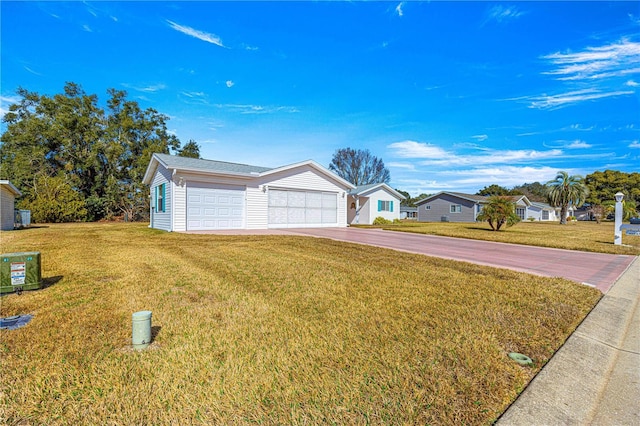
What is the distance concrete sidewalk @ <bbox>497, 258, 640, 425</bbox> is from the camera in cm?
189

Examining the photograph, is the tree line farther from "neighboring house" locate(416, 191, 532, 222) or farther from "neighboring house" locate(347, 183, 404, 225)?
"neighboring house" locate(416, 191, 532, 222)

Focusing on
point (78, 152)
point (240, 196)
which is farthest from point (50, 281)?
point (78, 152)

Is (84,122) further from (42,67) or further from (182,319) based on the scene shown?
(182,319)

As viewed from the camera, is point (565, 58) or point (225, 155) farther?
point (225, 155)

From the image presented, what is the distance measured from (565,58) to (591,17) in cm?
133

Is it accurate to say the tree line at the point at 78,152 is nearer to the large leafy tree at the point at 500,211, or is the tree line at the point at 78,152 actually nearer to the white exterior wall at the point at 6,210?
the white exterior wall at the point at 6,210

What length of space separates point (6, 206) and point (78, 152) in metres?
13.8

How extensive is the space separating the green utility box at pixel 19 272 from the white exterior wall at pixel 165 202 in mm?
9812

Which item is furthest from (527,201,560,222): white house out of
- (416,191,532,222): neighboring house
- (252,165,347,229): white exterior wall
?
(252,165,347,229): white exterior wall

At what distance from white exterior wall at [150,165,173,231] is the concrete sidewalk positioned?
564 inches

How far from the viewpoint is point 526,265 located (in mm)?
7082

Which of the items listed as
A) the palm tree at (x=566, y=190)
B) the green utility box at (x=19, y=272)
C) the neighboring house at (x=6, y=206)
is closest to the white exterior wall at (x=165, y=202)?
the neighboring house at (x=6, y=206)

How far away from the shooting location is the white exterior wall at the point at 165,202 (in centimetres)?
1388

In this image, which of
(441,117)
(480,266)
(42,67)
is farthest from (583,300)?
(42,67)
